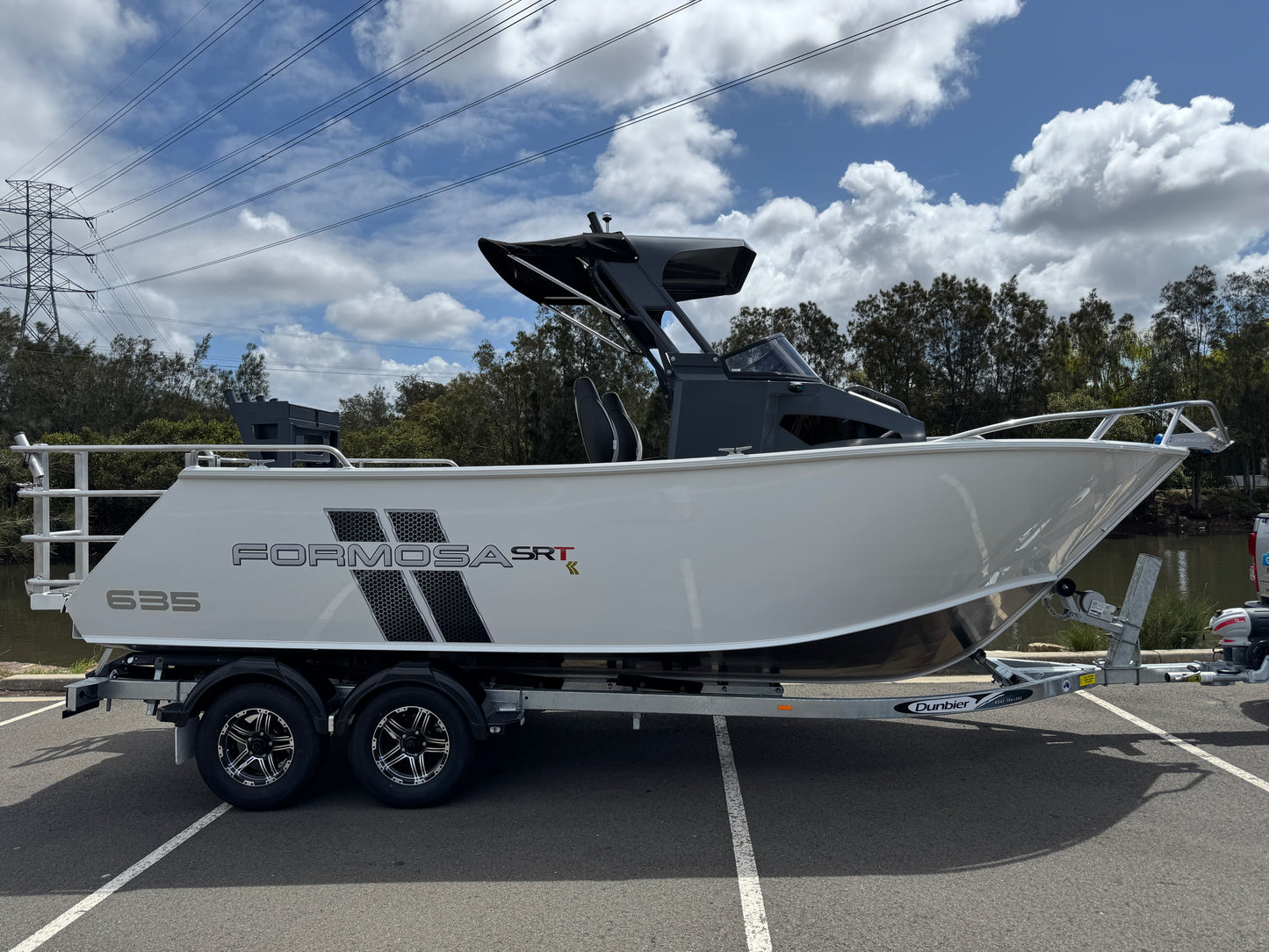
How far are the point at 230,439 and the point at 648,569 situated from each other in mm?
34813

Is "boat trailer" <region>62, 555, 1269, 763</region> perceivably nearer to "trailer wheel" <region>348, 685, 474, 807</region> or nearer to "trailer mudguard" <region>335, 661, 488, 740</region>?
"trailer mudguard" <region>335, 661, 488, 740</region>

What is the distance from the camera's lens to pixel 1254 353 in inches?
1422

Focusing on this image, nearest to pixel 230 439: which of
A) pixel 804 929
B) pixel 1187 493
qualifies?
pixel 804 929

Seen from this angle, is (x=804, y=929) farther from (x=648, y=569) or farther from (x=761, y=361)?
(x=761, y=361)

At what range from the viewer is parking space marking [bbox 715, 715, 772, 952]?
2.92 meters

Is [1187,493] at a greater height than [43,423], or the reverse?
[43,423]

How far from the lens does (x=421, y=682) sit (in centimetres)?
409

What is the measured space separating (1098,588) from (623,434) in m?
13.9

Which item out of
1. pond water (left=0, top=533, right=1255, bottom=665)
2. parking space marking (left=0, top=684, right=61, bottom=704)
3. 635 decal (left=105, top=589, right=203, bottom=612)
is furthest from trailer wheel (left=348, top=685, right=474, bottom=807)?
pond water (left=0, top=533, right=1255, bottom=665)

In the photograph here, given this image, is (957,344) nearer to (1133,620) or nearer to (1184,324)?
(1184,324)

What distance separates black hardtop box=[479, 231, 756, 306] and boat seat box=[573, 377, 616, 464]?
631mm

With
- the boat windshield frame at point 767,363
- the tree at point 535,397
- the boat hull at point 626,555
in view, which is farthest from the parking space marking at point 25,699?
the tree at point 535,397

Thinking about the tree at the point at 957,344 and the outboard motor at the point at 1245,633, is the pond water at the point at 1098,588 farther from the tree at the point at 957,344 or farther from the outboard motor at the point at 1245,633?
the tree at the point at 957,344

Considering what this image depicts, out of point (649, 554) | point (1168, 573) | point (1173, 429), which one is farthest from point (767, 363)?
point (1168, 573)
